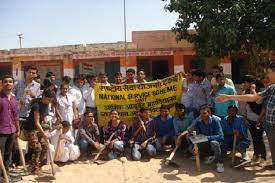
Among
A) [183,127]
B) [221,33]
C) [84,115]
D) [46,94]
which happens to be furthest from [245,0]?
[46,94]

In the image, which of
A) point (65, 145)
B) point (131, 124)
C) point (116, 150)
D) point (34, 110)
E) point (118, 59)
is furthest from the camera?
point (118, 59)

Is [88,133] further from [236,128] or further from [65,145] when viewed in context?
[236,128]

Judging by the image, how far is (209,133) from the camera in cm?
800

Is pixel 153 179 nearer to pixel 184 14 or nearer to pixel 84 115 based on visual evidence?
pixel 84 115

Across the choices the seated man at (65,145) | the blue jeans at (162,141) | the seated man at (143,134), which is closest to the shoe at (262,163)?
the blue jeans at (162,141)

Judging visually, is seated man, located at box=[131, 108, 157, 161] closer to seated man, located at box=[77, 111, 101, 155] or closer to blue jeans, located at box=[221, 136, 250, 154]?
seated man, located at box=[77, 111, 101, 155]

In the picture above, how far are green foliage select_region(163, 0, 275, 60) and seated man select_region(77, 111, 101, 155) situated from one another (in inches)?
215

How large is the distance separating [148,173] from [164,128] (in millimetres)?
1337

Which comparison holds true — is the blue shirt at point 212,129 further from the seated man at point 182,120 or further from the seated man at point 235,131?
the seated man at point 182,120

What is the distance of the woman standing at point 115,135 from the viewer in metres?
8.48

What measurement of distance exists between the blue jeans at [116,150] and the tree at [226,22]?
5378 millimetres

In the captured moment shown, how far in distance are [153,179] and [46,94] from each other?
2.59 m

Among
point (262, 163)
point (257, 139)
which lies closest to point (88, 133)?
point (257, 139)

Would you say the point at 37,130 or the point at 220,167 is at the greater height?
the point at 37,130
